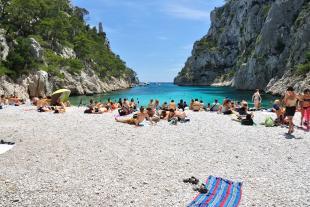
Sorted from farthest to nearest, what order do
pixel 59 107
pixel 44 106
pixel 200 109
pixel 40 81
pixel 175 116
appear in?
pixel 40 81
pixel 200 109
pixel 44 106
pixel 59 107
pixel 175 116

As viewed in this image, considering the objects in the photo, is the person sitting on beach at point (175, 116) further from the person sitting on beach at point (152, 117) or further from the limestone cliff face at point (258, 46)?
the limestone cliff face at point (258, 46)

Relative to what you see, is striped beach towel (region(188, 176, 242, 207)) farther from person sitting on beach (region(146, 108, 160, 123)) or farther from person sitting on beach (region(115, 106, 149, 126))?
person sitting on beach (region(146, 108, 160, 123))

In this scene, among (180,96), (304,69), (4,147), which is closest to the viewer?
(4,147)

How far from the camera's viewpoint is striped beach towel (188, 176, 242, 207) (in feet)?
30.6

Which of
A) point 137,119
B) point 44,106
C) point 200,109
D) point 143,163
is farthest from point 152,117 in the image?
point 44,106

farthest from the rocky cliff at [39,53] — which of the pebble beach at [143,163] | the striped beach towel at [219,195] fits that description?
the striped beach towel at [219,195]

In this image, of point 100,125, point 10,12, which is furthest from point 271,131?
point 10,12

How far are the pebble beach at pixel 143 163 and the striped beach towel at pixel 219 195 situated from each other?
0.25 meters

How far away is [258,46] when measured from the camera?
10919 cm

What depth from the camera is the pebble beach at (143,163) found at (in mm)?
9883

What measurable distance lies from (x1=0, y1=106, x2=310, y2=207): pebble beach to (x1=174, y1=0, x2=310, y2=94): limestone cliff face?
52.0 metres

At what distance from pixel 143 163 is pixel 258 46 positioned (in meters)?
104

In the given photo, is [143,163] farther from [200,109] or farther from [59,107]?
[200,109]

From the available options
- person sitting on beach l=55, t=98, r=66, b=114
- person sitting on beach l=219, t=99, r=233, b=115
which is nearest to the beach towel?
person sitting on beach l=55, t=98, r=66, b=114
